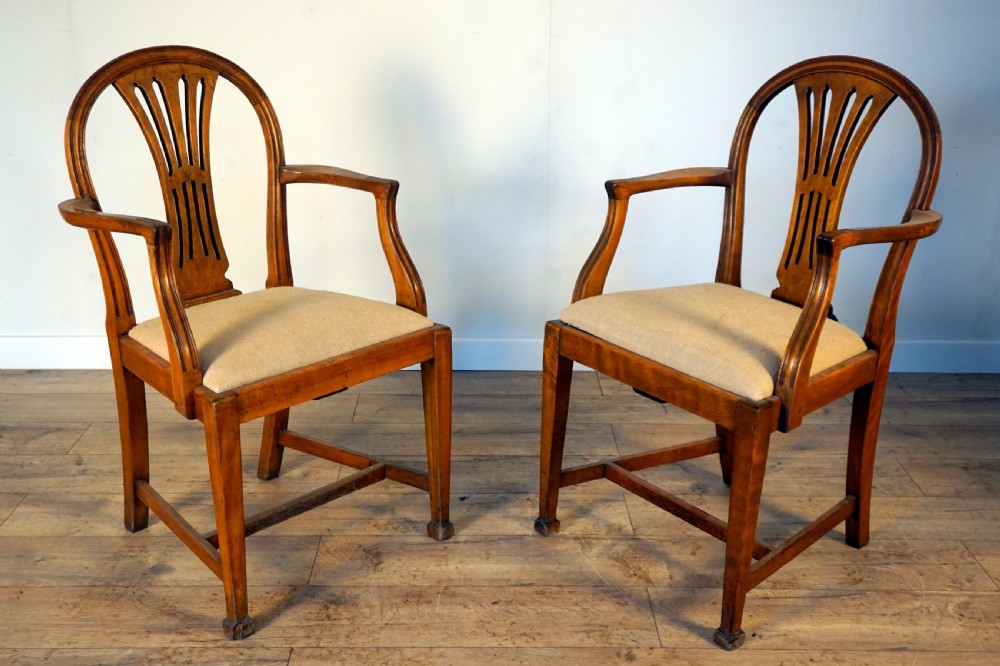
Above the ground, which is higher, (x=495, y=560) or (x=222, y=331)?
(x=222, y=331)

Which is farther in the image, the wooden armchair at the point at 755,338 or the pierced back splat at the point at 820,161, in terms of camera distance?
the pierced back splat at the point at 820,161

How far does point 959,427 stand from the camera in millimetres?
2334

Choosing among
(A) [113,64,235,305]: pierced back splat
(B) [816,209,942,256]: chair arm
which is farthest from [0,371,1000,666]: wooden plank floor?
(B) [816,209,942,256]: chair arm

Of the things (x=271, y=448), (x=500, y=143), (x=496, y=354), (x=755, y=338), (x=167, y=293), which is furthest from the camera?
(x=496, y=354)

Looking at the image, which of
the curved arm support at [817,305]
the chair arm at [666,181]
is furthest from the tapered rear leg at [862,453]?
the chair arm at [666,181]

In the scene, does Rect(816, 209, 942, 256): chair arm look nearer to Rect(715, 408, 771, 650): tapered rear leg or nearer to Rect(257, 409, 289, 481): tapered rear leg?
Answer: Rect(715, 408, 771, 650): tapered rear leg

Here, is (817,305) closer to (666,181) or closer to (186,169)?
(666,181)

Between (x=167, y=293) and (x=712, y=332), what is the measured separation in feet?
2.94

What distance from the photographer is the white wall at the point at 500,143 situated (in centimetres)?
242

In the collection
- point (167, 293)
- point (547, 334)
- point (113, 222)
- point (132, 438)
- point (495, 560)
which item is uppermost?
point (113, 222)

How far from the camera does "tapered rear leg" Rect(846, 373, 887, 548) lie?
164 cm

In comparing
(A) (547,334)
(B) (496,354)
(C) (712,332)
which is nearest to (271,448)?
(A) (547,334)

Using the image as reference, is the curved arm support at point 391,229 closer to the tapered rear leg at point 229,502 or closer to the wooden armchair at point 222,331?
the wooden armchair at point 222,331

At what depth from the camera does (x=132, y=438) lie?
1.71 metres
